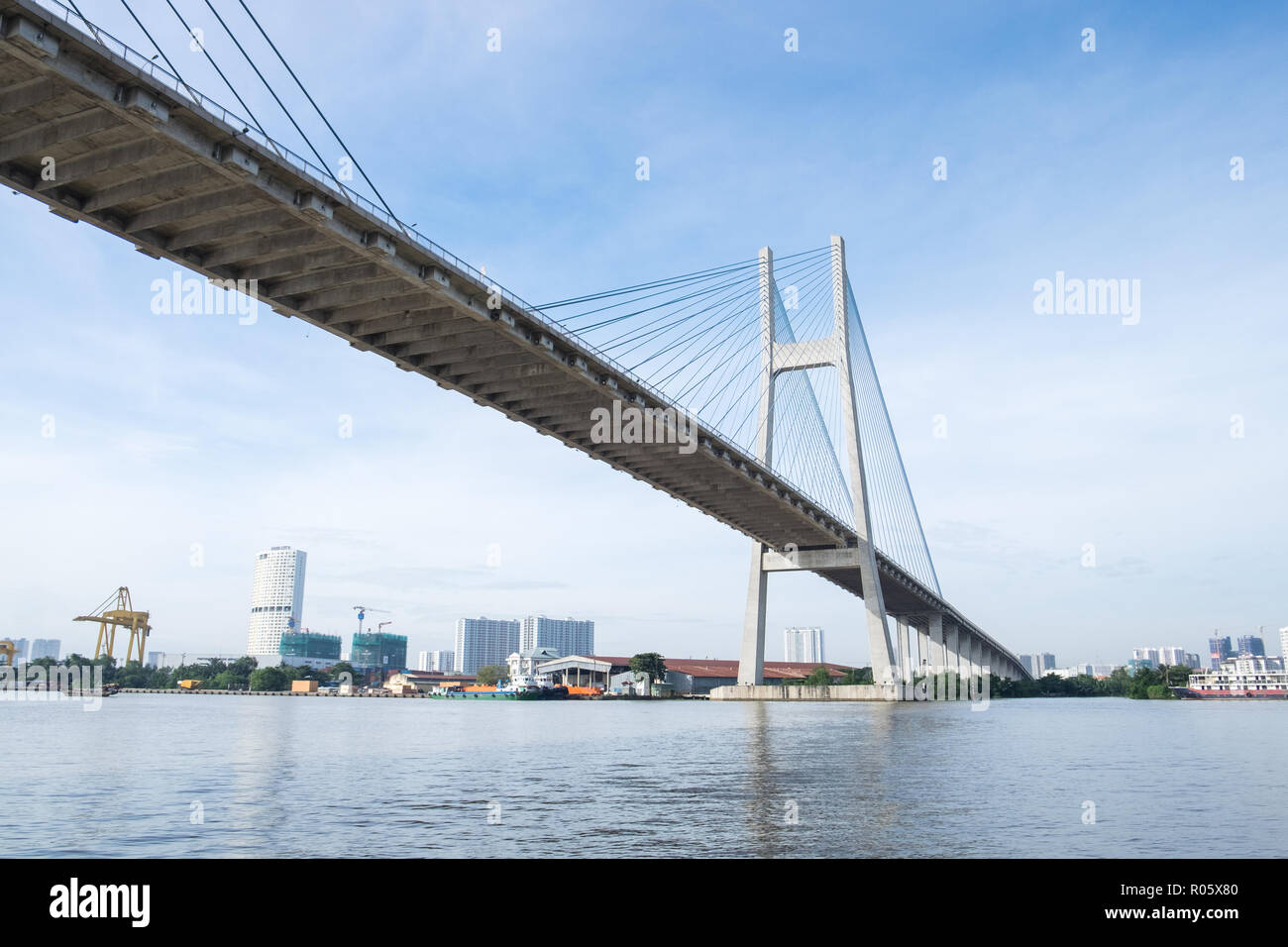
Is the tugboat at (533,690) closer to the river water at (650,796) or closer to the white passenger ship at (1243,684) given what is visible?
the river water at (650,796)

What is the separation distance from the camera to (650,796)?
16.9 metres

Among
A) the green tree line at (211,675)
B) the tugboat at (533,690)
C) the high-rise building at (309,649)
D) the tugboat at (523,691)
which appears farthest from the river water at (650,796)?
the high-rise building at (309,649)

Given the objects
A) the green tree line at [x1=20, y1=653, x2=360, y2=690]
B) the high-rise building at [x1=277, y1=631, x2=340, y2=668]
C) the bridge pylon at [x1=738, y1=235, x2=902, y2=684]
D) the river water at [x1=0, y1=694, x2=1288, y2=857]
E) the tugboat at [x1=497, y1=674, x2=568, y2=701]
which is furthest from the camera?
the high-rise building at [x1=277, y1=631, x2=340, y2=668]

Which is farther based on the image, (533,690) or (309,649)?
(309,649)

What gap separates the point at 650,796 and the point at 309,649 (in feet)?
610

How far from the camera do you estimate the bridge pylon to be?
60.8m

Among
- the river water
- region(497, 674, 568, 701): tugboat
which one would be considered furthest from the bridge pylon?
region(497, 674, 568, 701): tugboat

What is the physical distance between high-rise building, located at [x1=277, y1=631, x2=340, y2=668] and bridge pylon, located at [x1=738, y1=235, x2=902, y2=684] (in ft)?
460

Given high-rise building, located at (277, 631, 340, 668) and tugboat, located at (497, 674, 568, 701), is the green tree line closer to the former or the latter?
high-rise building, located at (277, 631, 340, 668)

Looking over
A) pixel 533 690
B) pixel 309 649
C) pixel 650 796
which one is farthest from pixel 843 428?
pixel 309 649

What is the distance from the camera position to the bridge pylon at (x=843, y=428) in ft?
199

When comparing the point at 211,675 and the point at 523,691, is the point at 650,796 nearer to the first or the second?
the point at 523,691

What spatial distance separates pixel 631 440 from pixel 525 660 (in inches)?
3621

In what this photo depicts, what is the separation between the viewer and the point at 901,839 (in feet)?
40.9
